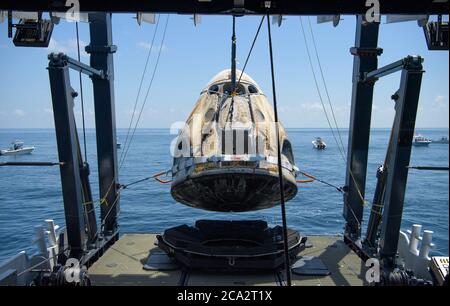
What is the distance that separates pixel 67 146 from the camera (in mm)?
9312

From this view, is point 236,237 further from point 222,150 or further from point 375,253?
point 375,253

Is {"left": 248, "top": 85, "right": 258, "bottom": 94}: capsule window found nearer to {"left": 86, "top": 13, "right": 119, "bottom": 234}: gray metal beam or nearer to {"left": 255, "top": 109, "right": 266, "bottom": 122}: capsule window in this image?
{"left": 255, "top": 109, "right": 266, "bottom": 122}: capsule window

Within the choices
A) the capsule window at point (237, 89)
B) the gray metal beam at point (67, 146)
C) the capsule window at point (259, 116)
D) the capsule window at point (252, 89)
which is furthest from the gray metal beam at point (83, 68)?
the capsule window at point (259, 116)

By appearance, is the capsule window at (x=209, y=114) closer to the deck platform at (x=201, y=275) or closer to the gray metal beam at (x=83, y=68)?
the gray metal beam at (x=83, y=68)

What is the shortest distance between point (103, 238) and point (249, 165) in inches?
256

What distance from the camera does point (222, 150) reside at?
31.0ft

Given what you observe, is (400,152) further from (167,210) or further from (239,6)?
(167,210)

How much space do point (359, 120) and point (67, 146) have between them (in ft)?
30.5

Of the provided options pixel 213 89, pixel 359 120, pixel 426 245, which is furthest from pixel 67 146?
pixel 426 245

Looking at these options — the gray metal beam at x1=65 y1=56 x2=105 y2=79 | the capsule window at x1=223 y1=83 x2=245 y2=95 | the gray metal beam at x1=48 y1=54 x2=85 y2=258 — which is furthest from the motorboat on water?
the gray metal beam at x1=65 y1=56 x2=105 y2=79

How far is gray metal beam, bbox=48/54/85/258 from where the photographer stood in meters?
8.94

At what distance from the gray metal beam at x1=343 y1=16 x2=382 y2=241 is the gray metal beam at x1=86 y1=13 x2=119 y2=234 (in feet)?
27.3
